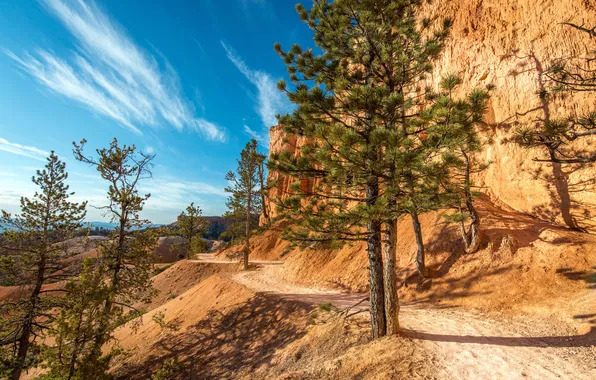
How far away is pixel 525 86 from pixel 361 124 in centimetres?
1186

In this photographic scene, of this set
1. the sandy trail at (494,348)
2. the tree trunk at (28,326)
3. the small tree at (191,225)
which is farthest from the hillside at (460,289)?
the small tree at (191,225)

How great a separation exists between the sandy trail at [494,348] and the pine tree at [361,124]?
1.32 metres

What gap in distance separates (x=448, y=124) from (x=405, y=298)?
8.69 m

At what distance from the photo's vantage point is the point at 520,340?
249 inches

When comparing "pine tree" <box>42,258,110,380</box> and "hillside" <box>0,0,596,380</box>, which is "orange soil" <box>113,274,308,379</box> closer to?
"hillside" <box>0,0,596,380</box>

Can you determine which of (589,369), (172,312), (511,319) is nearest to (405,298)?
(511,319)

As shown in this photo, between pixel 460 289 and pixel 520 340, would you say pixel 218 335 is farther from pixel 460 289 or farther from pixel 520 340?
pixel 520 340

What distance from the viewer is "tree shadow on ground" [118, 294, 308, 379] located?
9195mm

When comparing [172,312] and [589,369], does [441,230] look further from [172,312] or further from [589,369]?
[172,312]

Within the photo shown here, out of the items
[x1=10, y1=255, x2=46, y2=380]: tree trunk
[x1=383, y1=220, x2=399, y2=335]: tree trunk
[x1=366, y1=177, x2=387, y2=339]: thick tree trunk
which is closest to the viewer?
[x1=383, y1=220, x2=399, y2=335]: tree trunk

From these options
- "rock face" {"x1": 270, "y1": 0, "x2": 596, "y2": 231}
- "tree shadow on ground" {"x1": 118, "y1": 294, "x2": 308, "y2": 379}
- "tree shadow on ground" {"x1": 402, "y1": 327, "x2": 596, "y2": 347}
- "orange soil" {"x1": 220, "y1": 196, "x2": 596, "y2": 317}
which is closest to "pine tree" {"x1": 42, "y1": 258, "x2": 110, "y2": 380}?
"tree shadow on ground" {"x1": 118, "y1": 294, "x2": 308, "y2": 379}

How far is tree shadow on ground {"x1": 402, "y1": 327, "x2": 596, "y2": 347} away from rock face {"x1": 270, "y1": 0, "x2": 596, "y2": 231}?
6740mm

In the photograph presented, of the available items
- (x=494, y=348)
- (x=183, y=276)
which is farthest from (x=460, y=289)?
(x=183, y=276)

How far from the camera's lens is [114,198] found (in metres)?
12.2
